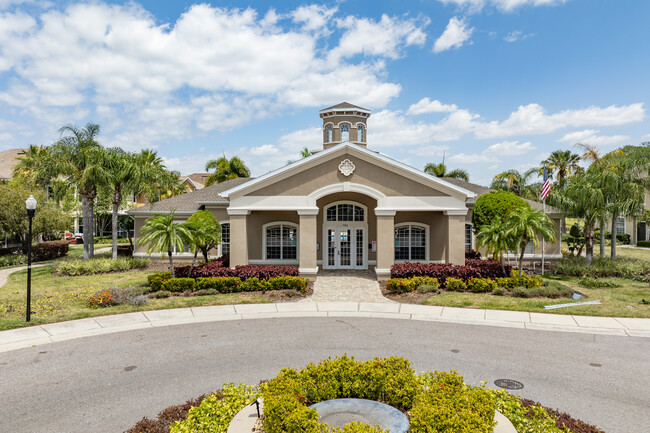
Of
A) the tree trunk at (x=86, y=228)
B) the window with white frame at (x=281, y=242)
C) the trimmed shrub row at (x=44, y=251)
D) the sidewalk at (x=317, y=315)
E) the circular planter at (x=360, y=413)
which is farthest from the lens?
the trimmed shrub row at (x=44, y=251)

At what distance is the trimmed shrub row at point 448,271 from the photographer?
1927 cm

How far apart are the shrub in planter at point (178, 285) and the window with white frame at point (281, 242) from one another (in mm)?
6814

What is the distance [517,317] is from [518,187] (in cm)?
3037

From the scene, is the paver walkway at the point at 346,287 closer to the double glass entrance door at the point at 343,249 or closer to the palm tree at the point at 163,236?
the double glass entrance door at the point at 343,249

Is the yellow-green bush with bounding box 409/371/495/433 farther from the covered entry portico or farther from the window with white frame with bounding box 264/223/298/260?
the window with white frame with bounding box 264/223/298/260

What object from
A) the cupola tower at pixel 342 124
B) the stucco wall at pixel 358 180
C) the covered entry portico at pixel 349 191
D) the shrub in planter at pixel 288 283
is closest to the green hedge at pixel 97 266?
the covered entry portico at pixel 349 191

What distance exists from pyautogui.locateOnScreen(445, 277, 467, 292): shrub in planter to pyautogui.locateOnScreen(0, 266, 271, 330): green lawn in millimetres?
8400

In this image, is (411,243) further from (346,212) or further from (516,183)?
(516,183)

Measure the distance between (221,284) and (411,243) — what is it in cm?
1195

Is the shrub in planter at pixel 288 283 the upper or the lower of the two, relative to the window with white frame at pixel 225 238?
lower

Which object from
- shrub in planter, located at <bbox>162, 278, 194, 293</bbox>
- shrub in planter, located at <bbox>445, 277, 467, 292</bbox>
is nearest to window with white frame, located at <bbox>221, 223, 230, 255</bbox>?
shrub in planter, located at <bbox>162, 278, 194, 293</bbox>

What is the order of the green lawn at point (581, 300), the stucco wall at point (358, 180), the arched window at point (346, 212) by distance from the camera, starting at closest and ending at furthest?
the green lawn at point (581, 300), the stucco wall at point (358, 180), the arched window at point (346, 212)

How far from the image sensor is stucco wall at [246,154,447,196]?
834 inches

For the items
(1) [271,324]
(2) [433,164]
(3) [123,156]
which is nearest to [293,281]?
(1) [271,324]
